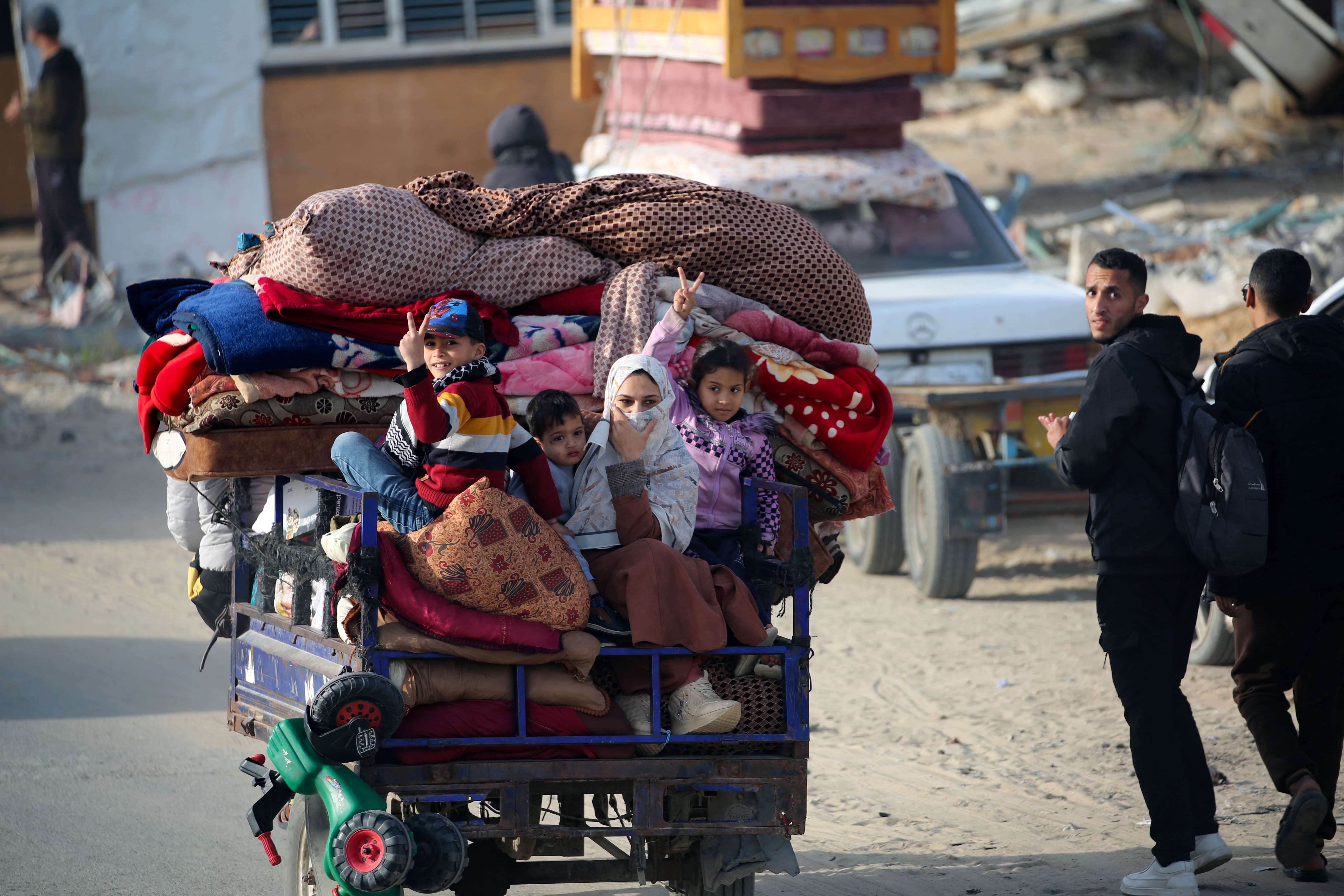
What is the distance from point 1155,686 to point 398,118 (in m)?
12.5

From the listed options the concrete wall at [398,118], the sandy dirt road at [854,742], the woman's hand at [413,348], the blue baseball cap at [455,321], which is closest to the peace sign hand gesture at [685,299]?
the blue baseball cap at [455,321]

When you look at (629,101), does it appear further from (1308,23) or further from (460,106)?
(1308,23)

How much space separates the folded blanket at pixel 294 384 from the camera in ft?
12.6

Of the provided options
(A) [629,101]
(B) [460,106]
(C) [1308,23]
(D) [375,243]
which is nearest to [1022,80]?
(C) [1308,23]

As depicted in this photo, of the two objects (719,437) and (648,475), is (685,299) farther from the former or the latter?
(648,475)

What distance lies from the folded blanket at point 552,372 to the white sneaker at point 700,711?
1.04 m

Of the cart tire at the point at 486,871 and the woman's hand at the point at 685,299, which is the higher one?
the woman's hand at the point at 685,299

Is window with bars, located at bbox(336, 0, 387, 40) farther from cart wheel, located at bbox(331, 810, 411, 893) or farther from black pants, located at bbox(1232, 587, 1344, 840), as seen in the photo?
cart wheel, located at bbox(331, 810, 411, 893)

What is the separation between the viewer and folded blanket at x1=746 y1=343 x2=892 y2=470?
4.06 metres

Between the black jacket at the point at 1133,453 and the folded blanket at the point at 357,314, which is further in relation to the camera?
the black jacket at the point at 1133,453

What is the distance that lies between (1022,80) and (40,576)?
20163 mm

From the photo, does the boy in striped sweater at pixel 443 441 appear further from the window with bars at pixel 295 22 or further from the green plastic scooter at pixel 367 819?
the window with bars at pixel 295 22

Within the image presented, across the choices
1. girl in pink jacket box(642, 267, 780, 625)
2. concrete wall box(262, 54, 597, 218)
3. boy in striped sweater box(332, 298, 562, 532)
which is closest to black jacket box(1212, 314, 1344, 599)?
girl in pink jacket box(642, 267, 780, 625)

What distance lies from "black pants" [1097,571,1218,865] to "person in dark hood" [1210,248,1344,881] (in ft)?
1.32
